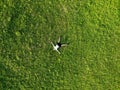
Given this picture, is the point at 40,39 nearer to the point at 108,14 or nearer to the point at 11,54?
the point at 11,54

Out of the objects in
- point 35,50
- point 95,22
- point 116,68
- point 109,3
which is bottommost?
point 116,68

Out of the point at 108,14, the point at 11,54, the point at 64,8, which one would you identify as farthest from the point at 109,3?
the point at 11,54

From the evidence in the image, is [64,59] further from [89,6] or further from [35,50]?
[89,6]

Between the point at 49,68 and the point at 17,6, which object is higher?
the point at 17,6

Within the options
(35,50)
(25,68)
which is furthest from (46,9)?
(25,68)

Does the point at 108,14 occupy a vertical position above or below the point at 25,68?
A: above

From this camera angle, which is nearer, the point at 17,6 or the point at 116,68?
the point at 17,6
